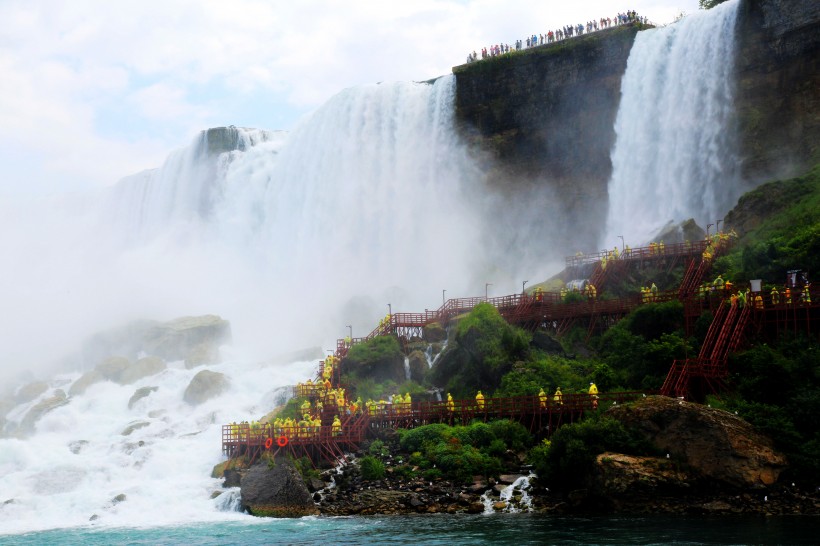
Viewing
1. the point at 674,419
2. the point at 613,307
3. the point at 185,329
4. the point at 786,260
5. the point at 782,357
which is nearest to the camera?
the point at 674,419

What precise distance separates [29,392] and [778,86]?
45592 millimetres

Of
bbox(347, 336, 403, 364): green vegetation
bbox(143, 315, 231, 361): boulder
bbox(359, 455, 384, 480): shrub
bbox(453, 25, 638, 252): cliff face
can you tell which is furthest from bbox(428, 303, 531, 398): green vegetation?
bbox(143, 315, 231, 361): boulder

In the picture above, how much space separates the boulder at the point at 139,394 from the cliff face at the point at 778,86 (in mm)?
34110

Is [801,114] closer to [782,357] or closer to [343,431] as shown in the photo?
[782,357]

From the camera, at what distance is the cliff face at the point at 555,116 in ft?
200

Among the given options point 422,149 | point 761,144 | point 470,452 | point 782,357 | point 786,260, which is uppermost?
point 422,149

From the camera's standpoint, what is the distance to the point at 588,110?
202 feet

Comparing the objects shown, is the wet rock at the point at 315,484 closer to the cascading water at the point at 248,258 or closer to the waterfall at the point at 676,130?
the cascading water at the point at 248,258

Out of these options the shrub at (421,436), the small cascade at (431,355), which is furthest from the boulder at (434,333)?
the shrub at (421,436)

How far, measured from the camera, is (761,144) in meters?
52.3

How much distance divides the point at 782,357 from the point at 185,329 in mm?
39972

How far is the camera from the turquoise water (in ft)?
85.3

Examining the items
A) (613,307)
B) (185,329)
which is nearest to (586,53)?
(613,307)

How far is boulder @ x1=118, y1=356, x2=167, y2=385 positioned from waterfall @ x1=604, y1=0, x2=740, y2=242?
2802 centimetres
